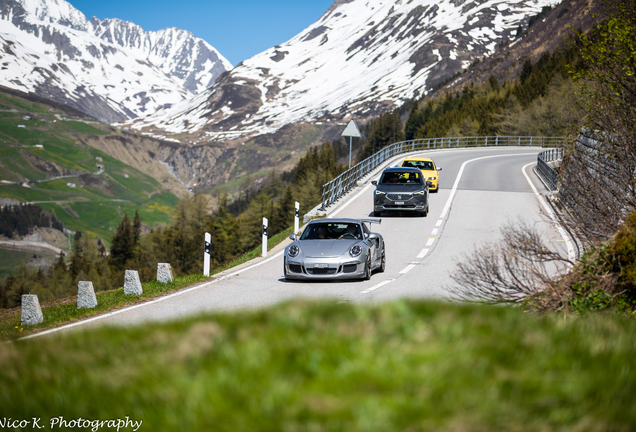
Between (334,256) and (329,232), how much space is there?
5.43 ft

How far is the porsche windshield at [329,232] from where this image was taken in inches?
554

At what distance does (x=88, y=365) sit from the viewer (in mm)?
3760

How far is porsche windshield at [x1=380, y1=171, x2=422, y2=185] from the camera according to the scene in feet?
82.0

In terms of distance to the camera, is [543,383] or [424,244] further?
[424,244]

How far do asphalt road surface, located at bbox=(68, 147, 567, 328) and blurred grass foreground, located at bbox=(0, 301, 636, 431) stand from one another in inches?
97.3

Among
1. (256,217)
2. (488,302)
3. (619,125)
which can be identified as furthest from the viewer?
(256,217)

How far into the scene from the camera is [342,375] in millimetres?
3215

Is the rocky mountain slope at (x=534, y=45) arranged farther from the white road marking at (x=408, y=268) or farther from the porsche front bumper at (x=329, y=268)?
the porsche front bumper at (x=329, y=268)

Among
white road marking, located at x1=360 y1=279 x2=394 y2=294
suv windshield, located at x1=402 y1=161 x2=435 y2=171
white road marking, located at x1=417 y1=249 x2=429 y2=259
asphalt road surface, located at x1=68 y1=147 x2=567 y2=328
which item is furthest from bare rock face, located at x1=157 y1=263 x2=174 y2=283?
suv windshield, located at x1=402 y1=161 x2=435 y2=171

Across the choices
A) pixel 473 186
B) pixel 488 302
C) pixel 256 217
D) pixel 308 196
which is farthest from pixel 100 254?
pixel 488 302

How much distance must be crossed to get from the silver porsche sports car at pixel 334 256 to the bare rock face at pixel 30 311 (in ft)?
16.4

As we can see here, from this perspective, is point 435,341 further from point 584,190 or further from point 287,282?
point 287,282

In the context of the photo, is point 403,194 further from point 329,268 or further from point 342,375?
point 342,375

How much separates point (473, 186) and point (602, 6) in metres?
18.6
